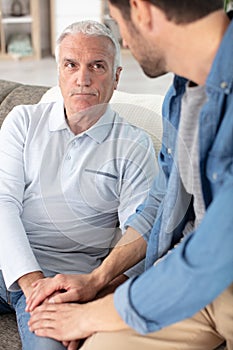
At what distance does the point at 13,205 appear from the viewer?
1.54 metres

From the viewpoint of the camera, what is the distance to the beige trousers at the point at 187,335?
1181 millimetres

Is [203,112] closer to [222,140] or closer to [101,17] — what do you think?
[222,140]

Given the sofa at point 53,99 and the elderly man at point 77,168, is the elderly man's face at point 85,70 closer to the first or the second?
the elderly man at point 77,168

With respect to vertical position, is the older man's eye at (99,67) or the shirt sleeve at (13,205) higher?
the older man's eye at (99,67)

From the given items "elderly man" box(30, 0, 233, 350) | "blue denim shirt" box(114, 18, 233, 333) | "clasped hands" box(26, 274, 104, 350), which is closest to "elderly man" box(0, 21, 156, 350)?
"clasped hands" box(26, 274, 104, 350)

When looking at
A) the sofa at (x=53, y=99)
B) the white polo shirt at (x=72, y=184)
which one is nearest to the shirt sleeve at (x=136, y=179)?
the white polo shirt at (x=72, y=184)

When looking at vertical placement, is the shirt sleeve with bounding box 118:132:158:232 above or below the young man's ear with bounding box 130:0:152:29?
below

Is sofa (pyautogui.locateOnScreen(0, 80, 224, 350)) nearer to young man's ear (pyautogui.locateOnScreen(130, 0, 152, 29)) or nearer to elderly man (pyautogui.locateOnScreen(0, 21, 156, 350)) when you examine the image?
elderly man (pyautogui.locateOnScreen(0, 21, 156, 350))

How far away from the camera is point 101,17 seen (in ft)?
19.1

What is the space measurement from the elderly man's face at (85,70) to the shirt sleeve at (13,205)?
171mm

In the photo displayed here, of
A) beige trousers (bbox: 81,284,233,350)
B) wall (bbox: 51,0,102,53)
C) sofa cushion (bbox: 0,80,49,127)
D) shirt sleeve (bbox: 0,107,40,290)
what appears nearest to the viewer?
beige trousers (bbox: 81,284,233,350)

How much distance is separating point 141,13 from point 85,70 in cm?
59

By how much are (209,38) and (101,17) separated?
5.02 meters

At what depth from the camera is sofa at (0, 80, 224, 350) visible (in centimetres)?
149
